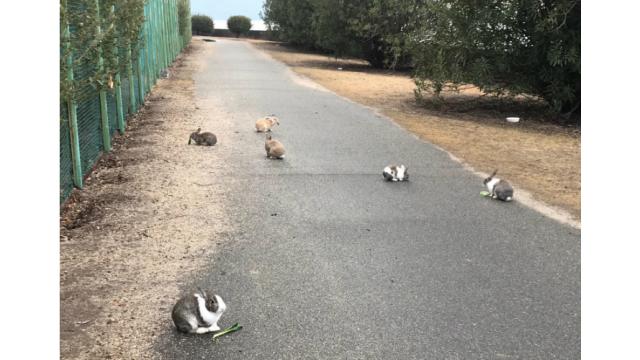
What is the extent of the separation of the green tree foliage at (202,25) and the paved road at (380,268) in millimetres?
62574

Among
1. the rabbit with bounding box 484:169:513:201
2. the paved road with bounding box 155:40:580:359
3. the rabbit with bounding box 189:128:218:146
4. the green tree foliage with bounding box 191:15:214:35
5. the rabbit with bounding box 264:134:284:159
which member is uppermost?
the green tree foliage with bounding box 191:15:214:35

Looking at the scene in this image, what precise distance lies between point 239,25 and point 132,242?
67.8m

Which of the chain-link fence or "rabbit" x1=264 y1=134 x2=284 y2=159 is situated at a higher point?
the chain-link fence

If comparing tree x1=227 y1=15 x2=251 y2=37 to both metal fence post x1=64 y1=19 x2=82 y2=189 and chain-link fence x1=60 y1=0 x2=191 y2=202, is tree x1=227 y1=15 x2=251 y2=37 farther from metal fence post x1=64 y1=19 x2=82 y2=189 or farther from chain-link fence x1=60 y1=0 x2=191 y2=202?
metal fence post x1=64 y1=19 x2=82 y2=189

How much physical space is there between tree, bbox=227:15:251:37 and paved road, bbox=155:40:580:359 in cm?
6363

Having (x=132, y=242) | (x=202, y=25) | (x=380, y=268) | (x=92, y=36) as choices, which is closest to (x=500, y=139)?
(x=380, y=268)

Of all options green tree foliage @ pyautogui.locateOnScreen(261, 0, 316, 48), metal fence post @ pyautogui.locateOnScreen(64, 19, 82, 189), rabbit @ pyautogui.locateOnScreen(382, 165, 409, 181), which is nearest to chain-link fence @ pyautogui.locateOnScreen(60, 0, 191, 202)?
metal fence post @ pyautogui.locateOnScreen(64, 19, 82, 189)

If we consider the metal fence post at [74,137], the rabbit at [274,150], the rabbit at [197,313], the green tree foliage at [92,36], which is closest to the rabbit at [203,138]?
the rabbit at [274,150]

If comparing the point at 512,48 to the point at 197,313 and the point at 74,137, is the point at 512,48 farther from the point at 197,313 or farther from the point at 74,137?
the point at 197,313

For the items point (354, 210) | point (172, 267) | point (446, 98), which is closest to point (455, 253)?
point (354, 210)

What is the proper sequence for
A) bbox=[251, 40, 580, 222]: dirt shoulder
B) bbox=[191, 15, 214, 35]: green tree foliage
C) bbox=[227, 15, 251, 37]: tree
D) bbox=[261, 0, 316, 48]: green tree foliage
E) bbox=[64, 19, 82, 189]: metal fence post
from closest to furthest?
bbox=[64, 19, 82, 189]: metal fence post
bbox=[251, 40, 580, 222]: dirt shoulder
bbox=[261, 0, 316, 48]: green tree foliage
bbox=[191, 15, 214, 35]: green tree foliage
bbox=[227, 15, 251, 37]: tree

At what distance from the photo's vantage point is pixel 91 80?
7199mm

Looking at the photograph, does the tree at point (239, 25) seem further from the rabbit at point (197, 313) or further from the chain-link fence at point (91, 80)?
the rabbit at point (197, 313)

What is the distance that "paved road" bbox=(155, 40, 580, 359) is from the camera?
423 cm
